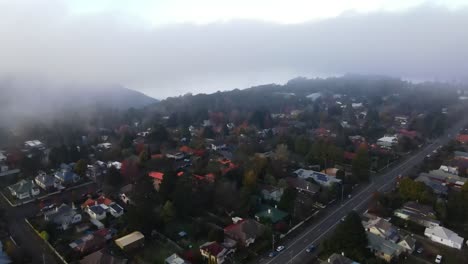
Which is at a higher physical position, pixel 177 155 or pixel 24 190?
pixel 24 190

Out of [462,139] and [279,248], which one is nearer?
[279,248]

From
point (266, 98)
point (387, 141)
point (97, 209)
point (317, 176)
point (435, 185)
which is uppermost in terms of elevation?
point (97, 209)

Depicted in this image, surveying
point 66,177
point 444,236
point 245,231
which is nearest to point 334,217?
point 444,236

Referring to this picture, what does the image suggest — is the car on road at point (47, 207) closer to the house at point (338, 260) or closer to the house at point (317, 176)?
the house at point (338, 260)

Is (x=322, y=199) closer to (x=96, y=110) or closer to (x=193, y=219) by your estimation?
(x=193, y=219)

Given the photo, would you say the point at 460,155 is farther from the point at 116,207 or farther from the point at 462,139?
the point at 116,207

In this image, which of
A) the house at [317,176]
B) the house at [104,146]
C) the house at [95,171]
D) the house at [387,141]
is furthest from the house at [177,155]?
the house at [387,141]

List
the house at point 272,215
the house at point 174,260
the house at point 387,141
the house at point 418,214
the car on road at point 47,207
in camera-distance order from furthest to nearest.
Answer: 1. the house at point 387,141
2. the car on road at point 47,207
3. the house at point 272,215
4. the house at point 418,214
5. the house at point 174,260

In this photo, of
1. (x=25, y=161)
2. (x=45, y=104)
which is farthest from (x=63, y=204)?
(x=45, y=104)
